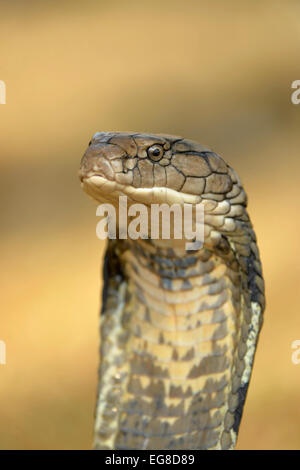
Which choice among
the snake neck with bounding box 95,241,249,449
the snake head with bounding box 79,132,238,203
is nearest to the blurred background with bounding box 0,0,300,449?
the snake neck with bounding box 95,241,249,449

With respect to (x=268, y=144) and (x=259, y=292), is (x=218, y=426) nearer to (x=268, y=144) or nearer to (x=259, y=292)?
(x=259, y=292)

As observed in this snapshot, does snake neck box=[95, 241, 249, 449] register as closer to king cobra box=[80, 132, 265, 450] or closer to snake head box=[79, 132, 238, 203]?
king cobra box=[80, 132, 265, 450]

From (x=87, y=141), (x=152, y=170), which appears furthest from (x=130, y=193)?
(x=87, y=141)

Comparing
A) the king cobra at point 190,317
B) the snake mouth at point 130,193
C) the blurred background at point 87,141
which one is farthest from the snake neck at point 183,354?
the blurred background at point 87,141

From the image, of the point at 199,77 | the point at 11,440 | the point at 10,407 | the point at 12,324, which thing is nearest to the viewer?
the point at 11,440

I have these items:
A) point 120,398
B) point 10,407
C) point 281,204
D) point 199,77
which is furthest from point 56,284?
point 120,398

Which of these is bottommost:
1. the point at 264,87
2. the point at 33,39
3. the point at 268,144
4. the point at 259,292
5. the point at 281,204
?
the point at 259,292
